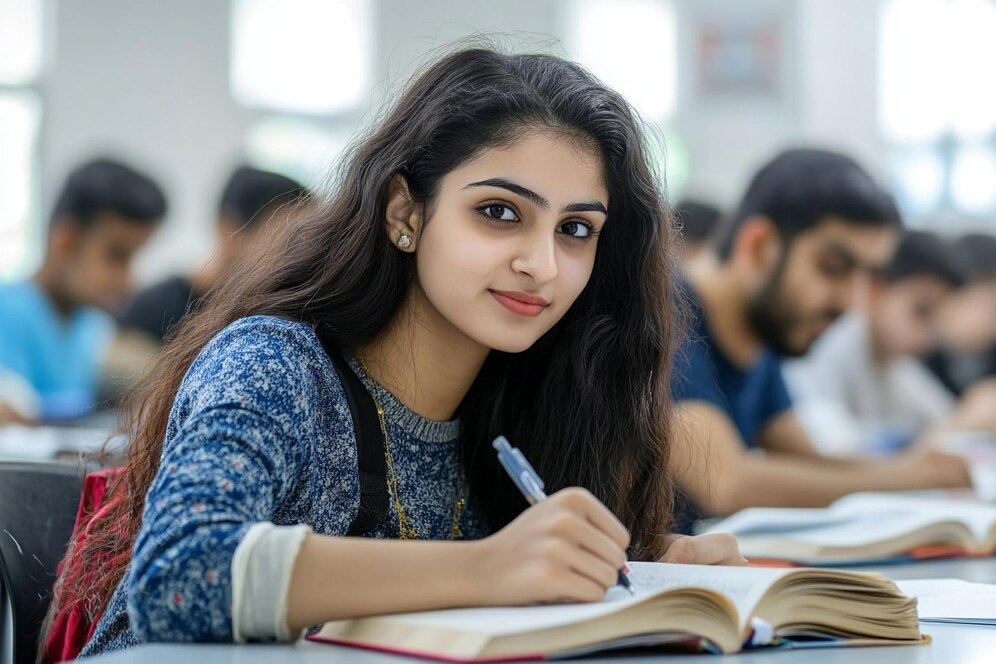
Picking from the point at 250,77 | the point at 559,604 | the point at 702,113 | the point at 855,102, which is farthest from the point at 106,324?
A: the point at 559,604

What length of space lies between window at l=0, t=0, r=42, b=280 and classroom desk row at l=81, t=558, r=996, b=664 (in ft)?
20.6

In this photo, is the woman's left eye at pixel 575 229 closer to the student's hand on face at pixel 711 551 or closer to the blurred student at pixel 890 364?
the student's hand on face at pixel 711 551

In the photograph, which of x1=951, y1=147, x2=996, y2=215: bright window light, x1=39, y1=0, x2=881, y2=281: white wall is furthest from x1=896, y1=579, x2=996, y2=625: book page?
x1=951, y1=147, x2=996, y2=215: bright window light

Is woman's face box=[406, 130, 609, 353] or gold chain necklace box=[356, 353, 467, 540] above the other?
woman's face box=[406, 130, 609, 353]

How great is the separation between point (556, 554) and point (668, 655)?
0.37 ft

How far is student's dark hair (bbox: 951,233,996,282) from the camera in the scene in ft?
17.4

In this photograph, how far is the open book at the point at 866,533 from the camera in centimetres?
172

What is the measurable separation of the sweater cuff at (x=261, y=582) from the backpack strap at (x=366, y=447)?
14.3 inches

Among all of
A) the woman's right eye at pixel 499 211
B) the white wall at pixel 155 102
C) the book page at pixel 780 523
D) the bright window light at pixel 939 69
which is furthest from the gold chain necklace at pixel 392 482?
the bright window light at pixel 939 69

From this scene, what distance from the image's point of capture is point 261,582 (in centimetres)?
91

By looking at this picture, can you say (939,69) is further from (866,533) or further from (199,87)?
(866,533)

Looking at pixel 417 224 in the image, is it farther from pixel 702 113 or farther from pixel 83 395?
pixel 702 113

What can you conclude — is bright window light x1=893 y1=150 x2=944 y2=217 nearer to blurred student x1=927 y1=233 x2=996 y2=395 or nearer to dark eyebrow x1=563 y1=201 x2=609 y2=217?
blurred student x1=927 y1=233 x2=996 y2=395

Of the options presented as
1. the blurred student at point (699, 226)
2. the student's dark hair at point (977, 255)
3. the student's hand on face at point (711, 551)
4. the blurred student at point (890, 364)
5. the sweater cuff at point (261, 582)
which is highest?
the sweater cuff at point (261, 582)
